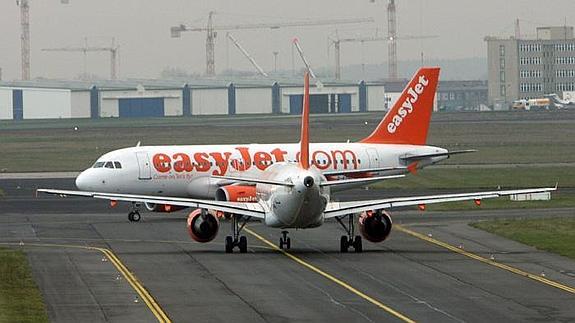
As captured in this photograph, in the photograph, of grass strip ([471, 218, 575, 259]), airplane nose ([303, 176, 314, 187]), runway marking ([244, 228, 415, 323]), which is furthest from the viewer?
grass strip ([471, 218, 575, 259])

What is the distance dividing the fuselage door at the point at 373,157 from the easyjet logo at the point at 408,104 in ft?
7.43

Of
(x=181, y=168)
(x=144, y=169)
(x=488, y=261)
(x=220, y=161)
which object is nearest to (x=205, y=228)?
(x=488, y=261)

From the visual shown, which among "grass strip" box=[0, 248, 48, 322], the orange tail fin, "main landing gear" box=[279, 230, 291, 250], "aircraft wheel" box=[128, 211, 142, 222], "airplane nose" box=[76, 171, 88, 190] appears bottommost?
"grass strip" box=[0, 248, 48, 322]

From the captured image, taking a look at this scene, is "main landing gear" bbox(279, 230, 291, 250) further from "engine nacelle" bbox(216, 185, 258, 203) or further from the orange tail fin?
the orange tail fin

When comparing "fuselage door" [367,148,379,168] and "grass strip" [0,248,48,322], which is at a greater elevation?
"fuselage door" [367,148,379,168]

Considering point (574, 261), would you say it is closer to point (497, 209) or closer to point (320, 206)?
point (320, 206)

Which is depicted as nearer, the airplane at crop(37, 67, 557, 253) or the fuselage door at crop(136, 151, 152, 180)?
the airplane at crop(37, 67, 557, 253)

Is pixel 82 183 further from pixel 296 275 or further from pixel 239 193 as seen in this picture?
pixel 296 275

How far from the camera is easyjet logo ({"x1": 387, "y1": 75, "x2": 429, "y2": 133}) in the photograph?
281 ft

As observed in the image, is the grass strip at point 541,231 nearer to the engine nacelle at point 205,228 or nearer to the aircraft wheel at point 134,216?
the engine nacelle at point 205,228

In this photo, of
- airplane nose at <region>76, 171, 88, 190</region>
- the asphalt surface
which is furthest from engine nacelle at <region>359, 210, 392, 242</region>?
airplane nose at <region>76, 171, 88, 190</region>

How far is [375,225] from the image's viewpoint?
58.7 meters

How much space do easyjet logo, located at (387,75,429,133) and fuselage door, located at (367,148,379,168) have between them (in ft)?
7.43

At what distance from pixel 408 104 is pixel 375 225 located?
92.1ft
